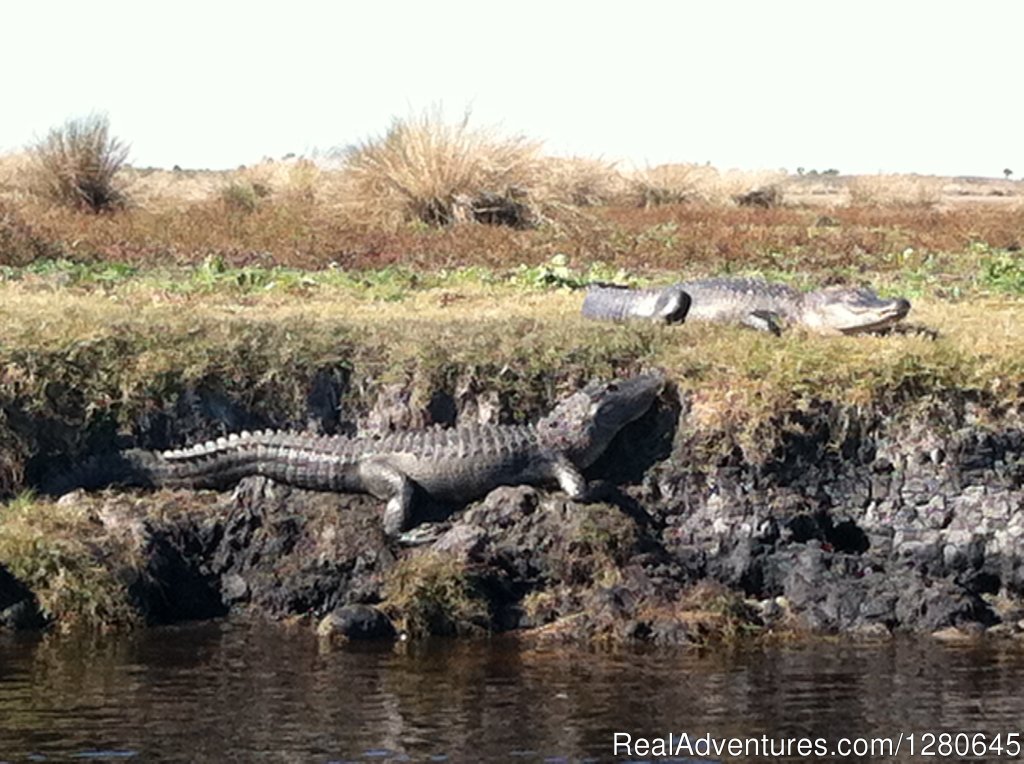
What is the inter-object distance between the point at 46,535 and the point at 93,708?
2.09 metres

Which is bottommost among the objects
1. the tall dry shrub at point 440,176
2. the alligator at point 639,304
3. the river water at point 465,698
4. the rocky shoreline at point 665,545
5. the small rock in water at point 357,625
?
the river water at point 465,698

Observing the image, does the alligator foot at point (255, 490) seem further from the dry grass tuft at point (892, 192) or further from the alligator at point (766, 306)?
the dry grass tuft at point (892, 192)

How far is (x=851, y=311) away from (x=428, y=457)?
337 centimetres

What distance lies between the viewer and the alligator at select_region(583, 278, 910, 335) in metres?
12.2

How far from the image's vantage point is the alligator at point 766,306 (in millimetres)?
12195

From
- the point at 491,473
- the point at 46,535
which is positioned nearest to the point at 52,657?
the point at 46,535

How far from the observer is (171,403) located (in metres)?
11.2

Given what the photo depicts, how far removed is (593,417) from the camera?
10.5 metres

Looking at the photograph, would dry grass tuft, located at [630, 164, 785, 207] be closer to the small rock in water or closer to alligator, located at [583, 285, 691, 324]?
alligator, located at [583, 285, 691, 324]

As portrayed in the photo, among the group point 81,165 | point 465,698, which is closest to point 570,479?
point 465,698

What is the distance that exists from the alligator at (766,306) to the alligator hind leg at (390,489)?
9.58 feet

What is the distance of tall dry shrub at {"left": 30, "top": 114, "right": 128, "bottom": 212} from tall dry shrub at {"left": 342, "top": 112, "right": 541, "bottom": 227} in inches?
124

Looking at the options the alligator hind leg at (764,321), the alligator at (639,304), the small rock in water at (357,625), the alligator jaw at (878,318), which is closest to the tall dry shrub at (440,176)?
the alligator at (639,304)

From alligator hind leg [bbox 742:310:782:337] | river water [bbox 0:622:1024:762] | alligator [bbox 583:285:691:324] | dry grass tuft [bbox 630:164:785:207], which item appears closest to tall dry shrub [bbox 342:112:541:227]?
dry grass tuft [bbox 630:164:785:207]
